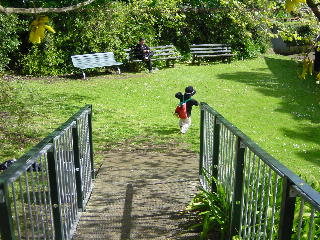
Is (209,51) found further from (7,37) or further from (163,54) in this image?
(7,37)

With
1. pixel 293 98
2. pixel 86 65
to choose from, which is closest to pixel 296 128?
pixel 293 98

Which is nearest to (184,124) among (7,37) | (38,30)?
(38,30)

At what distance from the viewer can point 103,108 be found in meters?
10.1

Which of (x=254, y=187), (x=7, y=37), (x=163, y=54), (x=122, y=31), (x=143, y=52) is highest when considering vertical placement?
(x=122, y=31)

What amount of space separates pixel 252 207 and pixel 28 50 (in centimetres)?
1383

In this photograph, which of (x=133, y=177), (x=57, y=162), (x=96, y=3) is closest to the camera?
(x=57, y=162)

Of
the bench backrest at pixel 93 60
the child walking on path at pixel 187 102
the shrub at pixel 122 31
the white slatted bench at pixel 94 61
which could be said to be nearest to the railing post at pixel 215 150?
the child walking on path at pixel 187 102

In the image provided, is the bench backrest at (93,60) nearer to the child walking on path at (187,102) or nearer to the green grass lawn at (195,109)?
the green grass lawn at (195,109)

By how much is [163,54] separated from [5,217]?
15335mm

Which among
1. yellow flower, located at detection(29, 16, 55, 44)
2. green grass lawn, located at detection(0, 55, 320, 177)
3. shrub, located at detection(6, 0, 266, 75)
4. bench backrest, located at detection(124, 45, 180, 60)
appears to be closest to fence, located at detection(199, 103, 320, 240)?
yellow flower, located at detection(29, 16, 55, 44)

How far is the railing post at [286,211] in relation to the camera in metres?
2.08

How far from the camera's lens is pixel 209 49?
18531 millimetres

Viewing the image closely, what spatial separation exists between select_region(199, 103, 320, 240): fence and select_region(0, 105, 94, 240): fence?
58.3 inches

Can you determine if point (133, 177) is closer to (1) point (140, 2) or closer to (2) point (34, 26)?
(2) point (34, 26)
